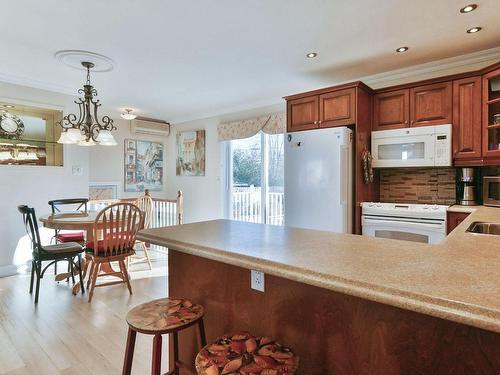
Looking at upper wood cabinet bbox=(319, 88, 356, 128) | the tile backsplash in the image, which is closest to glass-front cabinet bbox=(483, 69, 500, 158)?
the tile backsplash

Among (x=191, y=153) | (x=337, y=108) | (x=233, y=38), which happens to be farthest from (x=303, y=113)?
(x=191, y=153)

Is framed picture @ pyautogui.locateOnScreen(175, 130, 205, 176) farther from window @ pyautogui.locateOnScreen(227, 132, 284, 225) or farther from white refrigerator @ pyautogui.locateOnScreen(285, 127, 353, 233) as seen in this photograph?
white refrigerator @ pyautogui.locateOnScreen(285, 127, 353, 233)

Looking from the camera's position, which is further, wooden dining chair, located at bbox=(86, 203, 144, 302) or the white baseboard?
the white baseboard

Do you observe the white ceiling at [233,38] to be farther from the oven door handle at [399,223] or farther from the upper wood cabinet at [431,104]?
the oven door handle at [399,223]

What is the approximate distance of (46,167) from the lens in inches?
166

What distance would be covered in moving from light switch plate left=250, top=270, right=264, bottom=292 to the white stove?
7.07 feet

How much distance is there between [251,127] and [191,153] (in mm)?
1567

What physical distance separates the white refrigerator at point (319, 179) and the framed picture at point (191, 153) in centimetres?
244

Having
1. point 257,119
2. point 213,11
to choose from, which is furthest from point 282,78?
point 213,11

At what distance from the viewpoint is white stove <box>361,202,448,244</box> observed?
9.21 feet

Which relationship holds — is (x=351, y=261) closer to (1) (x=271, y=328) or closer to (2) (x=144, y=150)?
(1) (x=271, y=328)

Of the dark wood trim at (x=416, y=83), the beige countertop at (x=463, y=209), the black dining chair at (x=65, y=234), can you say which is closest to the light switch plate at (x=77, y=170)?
the black dining chair at (x=65, y=234)

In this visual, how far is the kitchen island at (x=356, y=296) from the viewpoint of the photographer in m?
0.77

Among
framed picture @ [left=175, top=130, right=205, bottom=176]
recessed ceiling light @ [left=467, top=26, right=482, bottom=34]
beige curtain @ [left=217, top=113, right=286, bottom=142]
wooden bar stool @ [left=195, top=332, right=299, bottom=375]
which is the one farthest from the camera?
framed picture @ [left=175, top=130, right=205, bottom=176]
